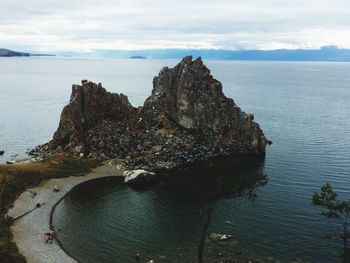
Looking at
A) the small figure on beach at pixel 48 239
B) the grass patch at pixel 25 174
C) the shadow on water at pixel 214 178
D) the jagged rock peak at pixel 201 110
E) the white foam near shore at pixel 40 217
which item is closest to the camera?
the white foam near shore at pixel 40 217

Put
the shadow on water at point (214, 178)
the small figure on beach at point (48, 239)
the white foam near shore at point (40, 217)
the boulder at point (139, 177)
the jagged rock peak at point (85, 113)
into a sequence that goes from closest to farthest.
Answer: the white foam near shore at point (40, 217), the small figure on beach at point (48, 239), the shadow on water at point (214, 178), the boulder at point (139, 177), the jagged rock peak at point (85, 113)

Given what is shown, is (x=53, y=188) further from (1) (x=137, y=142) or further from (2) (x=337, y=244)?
(2) (x=337, y=244)

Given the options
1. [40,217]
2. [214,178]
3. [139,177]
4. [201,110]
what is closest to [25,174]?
[40,217]

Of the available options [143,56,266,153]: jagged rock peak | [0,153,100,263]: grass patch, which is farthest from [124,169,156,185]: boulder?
[143,56,266,153]: jagged rock peak

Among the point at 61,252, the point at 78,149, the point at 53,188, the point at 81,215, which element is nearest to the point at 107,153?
the point at 78,149

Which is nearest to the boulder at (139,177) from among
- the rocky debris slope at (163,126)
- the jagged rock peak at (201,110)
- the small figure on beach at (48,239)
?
the rocky debris slope at (163,126)

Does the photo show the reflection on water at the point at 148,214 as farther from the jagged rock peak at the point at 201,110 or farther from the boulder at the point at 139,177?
the jagged rock peak at the point at 201,110

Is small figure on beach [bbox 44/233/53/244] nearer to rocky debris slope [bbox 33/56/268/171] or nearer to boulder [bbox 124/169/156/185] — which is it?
boulder [bbox 124/169/156/185]
